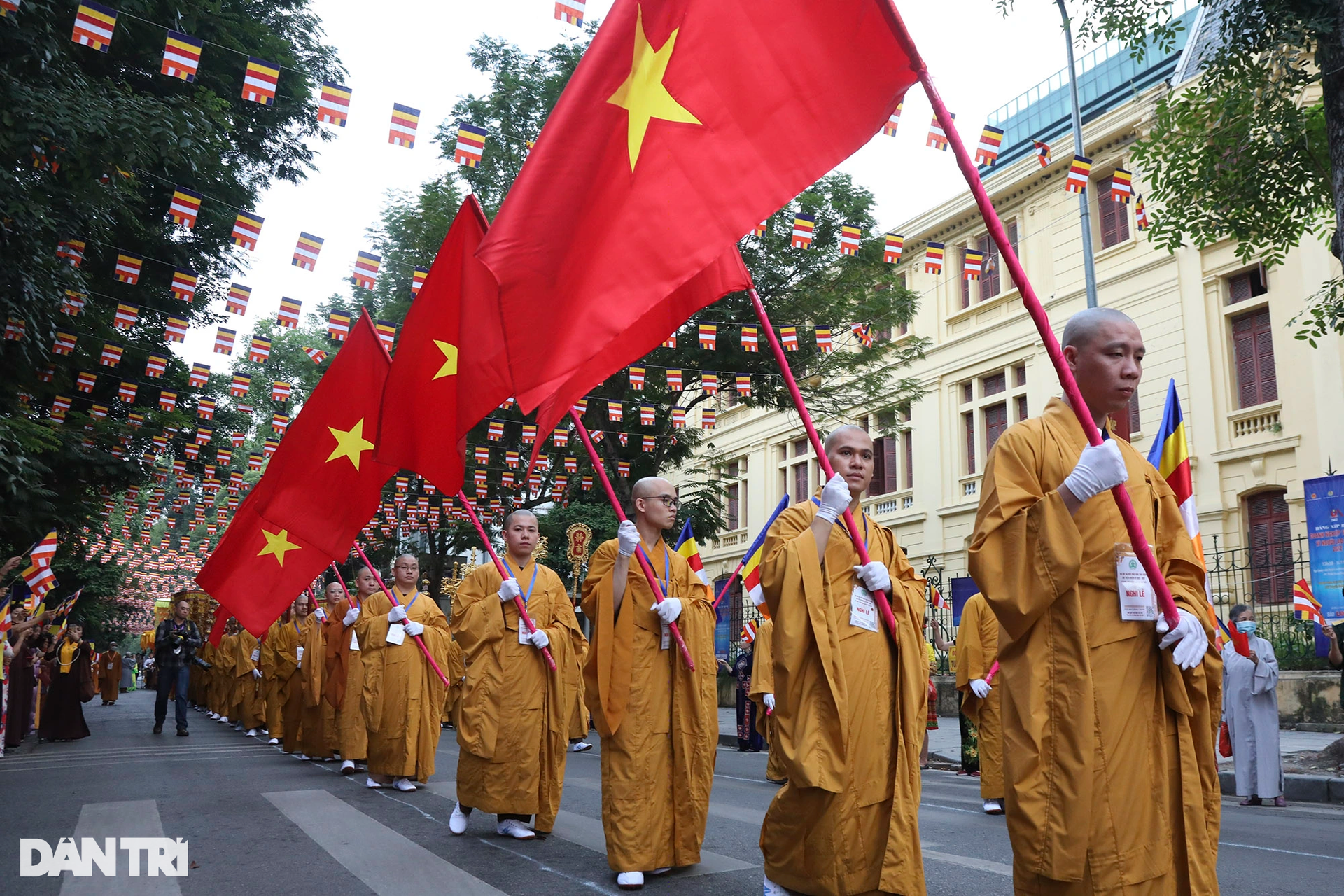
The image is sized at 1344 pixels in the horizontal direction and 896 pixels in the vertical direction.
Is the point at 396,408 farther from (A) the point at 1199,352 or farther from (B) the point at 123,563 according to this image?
(B) the point at 123,563

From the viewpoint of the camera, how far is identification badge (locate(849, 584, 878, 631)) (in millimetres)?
4188

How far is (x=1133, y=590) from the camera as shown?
2.76 m

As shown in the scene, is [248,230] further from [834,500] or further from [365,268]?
[834,500]

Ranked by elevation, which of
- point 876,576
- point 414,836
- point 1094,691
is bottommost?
point 414,836

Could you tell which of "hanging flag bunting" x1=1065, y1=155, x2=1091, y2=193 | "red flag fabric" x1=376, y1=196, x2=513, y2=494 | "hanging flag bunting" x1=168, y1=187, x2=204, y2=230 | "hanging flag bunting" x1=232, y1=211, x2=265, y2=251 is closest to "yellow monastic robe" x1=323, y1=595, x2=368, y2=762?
"hanging flag bunting" x1=232, y1=211, x2=265, y2=251

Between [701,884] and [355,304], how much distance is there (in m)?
21.9

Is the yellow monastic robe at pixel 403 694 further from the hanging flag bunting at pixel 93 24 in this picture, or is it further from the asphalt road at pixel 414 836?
the hanging flag bunting at pixel 93 24

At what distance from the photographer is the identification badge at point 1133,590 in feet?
8.99

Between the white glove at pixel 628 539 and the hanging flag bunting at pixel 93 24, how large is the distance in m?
6.14

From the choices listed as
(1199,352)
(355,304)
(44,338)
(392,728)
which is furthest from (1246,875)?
(355,304)

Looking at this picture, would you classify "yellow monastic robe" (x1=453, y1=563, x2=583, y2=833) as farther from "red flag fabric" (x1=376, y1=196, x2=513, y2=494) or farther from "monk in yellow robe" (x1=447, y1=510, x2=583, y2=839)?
"red flag fabric" (x1=376, y1=196, x2=513, y2=494)

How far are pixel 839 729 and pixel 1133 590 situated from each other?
1.48m

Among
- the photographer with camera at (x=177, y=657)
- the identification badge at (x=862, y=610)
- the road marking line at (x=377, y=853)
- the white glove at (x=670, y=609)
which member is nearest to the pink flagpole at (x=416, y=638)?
the road marking line at (x=377, y=853)

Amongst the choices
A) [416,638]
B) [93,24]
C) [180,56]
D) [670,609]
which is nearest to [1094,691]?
[670,609]
